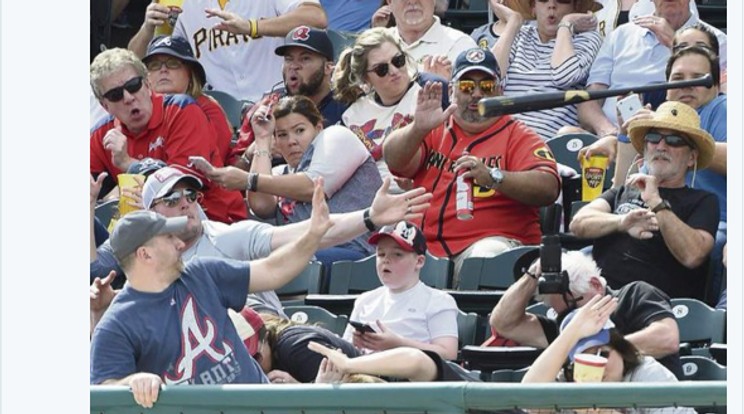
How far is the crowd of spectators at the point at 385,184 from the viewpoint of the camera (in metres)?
5.88

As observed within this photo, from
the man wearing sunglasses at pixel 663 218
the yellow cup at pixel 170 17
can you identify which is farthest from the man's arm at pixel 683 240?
the yellow cup at pixel 170 17

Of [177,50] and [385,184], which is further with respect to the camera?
[177,50]

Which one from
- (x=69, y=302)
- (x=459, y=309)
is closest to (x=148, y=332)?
(x=69, y=302)

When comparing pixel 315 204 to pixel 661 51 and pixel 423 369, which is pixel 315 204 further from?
pixel 661 51

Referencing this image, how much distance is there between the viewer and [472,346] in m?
6.56

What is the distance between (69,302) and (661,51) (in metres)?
3.99

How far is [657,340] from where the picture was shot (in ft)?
19.9

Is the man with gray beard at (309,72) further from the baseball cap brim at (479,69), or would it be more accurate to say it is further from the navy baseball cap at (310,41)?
the baseball cap brim at (479,69)

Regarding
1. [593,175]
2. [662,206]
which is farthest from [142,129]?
[662,206]

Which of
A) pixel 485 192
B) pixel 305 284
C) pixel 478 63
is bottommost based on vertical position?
pixel 305 284

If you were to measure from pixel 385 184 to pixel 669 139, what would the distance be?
1349 mm

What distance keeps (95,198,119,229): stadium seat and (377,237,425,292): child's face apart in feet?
6.94

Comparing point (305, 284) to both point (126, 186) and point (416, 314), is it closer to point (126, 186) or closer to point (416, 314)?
point (126, 186)

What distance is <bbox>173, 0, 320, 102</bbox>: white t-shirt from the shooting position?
10109mm
